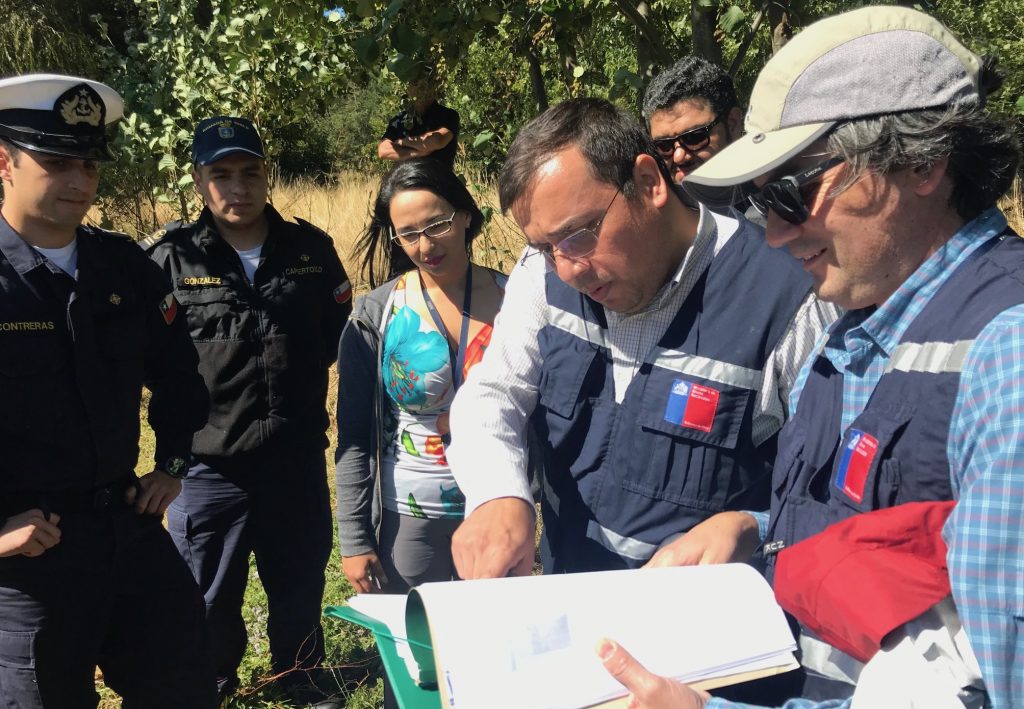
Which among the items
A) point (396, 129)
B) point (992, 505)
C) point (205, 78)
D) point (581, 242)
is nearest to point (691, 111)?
point (396, 129)

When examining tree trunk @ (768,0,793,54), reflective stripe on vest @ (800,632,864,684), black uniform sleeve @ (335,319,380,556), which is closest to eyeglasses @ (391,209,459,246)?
black uniform sleeve @ (335,319,380,556)

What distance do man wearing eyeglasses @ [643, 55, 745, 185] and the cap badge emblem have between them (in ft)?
6.59

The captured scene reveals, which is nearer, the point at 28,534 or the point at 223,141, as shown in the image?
the point at 28,534

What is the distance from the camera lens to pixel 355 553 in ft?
9.07

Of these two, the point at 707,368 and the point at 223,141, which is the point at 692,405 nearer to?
the point at 707,368

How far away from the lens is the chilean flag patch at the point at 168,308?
109 inches

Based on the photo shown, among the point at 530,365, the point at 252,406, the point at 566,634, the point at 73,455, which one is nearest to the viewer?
the point at 566,634

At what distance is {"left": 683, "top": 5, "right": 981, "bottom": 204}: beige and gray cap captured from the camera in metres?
1.13

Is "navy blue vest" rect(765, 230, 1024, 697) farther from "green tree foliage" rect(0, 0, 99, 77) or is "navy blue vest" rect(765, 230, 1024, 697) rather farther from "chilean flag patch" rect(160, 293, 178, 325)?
"green tree foliage" rect(0, 0, 99, 77)

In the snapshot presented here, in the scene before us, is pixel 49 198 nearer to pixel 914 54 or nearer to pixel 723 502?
pixel 723 502

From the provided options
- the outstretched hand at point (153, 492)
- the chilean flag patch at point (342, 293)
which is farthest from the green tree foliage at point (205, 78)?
the outstretched hand at point (153, 492)

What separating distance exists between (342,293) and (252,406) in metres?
→ 0.63

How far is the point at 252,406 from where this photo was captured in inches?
125

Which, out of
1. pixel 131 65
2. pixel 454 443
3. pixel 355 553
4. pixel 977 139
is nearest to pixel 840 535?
pixel 977 139
